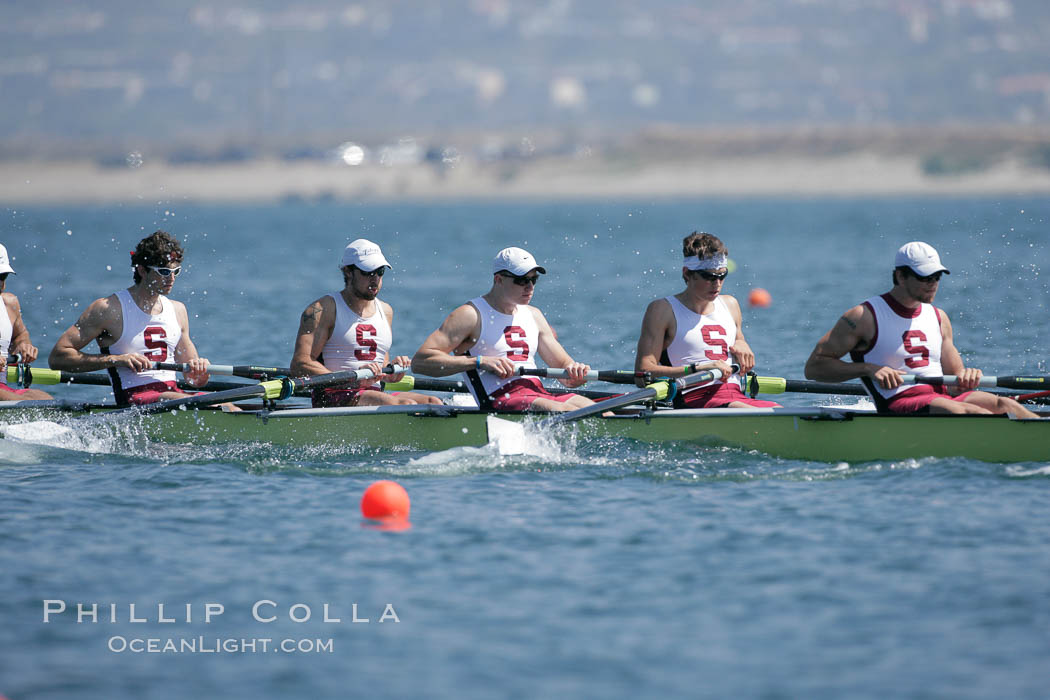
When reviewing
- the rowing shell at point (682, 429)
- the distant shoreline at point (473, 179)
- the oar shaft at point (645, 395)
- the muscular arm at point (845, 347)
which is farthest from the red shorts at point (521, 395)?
the distant shoreline at point (473, 179)

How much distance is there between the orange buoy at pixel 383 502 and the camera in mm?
8977

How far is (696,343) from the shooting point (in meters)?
10.6

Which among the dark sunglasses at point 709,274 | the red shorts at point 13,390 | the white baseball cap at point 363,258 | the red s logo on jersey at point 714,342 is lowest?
the red shorts at point 13,390

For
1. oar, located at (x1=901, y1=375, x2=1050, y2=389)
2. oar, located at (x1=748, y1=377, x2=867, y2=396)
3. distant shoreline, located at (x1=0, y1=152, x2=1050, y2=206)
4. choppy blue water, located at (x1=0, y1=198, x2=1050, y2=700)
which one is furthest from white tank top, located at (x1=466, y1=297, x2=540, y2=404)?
distant shoreline, located at (x1=0, y1=152, x2=1050, y2=206)

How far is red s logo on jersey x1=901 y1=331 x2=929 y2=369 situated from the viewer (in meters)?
10.1

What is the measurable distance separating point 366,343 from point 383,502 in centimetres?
244

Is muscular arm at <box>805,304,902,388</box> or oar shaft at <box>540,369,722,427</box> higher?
muscular arm at <box>805,304,902,388</box>

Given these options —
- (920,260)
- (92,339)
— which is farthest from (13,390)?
(920,260)

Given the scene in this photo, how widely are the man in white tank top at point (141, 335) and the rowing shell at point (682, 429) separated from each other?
0.35 m

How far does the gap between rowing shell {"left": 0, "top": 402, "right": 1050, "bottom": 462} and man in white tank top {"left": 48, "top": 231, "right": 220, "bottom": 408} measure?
1.15 feet

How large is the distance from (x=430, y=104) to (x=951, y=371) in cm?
18563

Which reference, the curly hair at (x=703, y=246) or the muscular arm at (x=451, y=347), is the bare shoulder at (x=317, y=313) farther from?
the curly hair at (x=703, y=246)

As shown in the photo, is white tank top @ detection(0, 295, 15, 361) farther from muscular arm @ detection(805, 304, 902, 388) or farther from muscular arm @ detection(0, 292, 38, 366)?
muscular arm @ detection(805, 304, 902, 388)

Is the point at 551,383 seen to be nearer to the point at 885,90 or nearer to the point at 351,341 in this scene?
the point at 351,341
